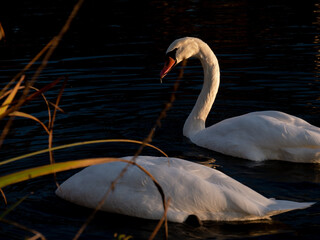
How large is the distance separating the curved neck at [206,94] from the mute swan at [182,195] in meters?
2.87

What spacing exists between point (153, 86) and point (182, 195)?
5492mm

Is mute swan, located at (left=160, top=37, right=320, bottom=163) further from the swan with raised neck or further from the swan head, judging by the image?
the swan head

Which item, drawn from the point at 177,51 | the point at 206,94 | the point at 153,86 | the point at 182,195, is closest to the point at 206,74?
the point at 206,94

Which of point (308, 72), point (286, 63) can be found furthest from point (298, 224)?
point (286, 63)

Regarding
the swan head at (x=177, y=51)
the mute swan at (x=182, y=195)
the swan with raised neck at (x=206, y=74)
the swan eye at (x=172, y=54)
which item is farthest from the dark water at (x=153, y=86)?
the swan eye at (x=172, y=54)

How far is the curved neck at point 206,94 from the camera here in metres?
7.99

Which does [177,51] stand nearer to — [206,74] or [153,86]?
[206,74]

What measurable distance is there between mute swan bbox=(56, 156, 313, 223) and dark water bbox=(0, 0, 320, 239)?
10 centimetres

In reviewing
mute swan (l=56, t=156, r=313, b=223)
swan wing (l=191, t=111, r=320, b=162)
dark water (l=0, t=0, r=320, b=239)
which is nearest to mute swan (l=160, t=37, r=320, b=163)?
swan wing (l=191, t=111, r=320, b=162)

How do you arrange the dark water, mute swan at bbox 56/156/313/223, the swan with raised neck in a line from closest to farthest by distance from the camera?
mute swan at bbox 56/156/313/223
the dark water
the swan with raised neck

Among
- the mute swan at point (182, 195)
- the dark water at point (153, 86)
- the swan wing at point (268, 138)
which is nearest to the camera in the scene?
the mute swan at point (182, 195)

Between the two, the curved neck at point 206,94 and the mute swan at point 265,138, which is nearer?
the mute swan at point 265,138

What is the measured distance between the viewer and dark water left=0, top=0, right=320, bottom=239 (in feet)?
16.4

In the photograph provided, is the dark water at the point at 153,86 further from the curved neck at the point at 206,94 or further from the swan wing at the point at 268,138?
the curved neck at the point at 206,94
